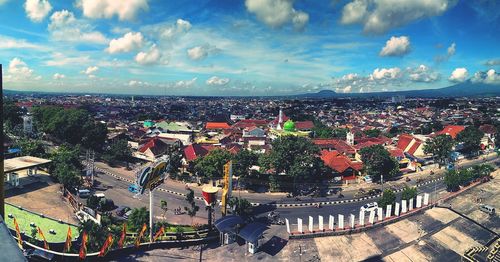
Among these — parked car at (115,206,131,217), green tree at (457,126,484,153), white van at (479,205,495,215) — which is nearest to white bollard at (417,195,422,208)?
white van at (479,205,495,215)

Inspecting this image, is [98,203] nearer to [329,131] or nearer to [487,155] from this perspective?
[329,131]

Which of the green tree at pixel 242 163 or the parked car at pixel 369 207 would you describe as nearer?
the parked car at pixel 369 207

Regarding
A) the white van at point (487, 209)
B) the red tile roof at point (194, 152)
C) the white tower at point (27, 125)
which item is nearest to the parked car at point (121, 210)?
the red tile roof at point (194, 152)

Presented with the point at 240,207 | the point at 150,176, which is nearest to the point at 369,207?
the point at 240,207

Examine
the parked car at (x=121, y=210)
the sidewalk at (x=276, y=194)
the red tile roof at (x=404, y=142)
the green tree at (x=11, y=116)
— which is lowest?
the parked car at (x=121, y=210)

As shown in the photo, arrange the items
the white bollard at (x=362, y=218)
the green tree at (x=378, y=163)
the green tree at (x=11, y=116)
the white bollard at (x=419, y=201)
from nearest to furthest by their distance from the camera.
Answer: the white bollard at (x=362, y=218)
the white bollard at (x=419, y=201)
the green tree at (x=378, y=163)
the green tree at (x=11, y=116)

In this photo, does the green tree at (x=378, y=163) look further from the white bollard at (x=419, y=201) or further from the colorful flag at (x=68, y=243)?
the colorful flag at (x=68, y=243)
